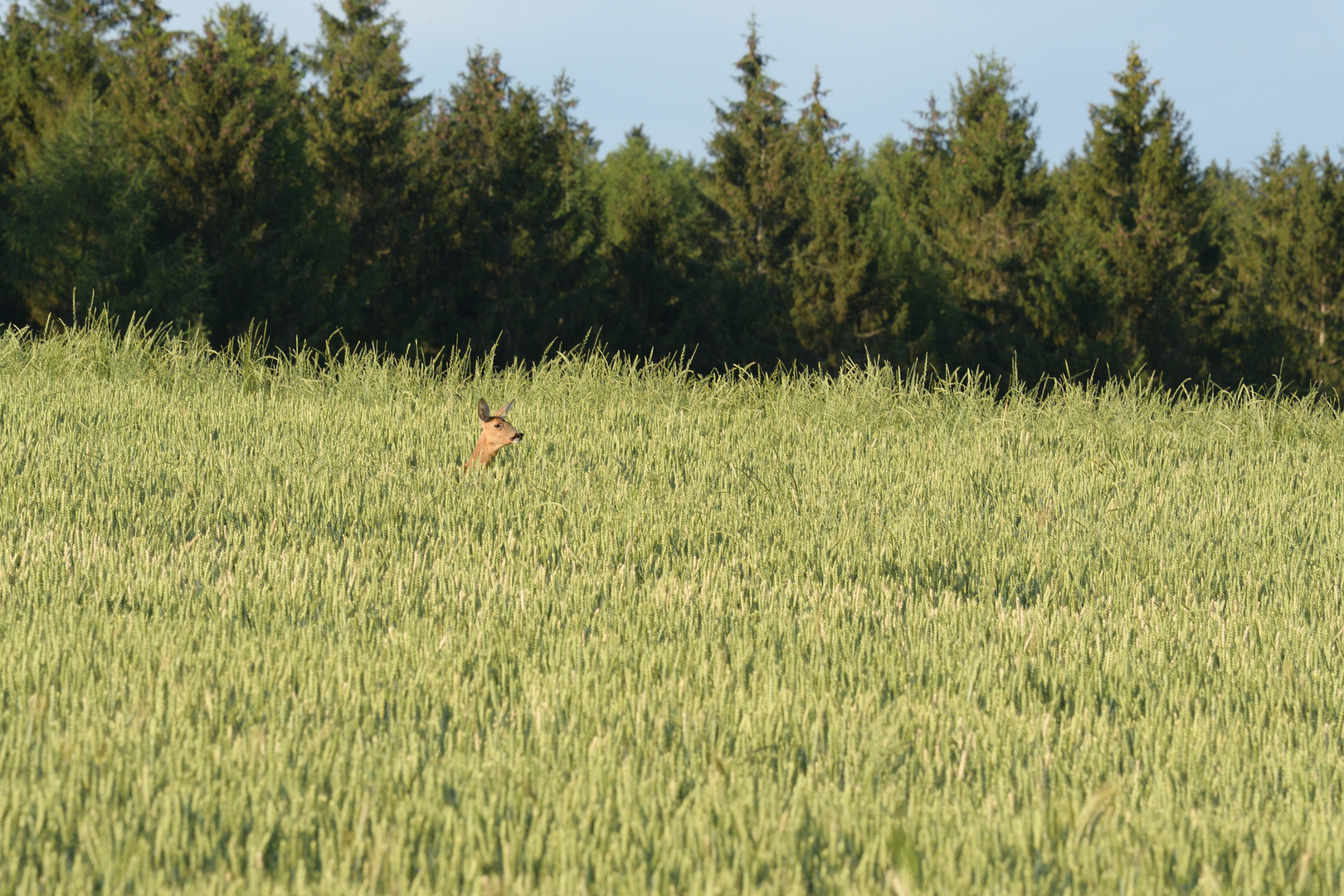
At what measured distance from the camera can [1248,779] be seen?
2.39m

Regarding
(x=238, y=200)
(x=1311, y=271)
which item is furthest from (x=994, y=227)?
(x=238, y=200)

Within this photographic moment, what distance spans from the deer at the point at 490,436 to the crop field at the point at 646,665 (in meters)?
0.14

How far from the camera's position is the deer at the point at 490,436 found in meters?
5.25

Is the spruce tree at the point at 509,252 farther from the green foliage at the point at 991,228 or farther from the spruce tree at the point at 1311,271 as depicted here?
the spruce tree at the point at 1311,271

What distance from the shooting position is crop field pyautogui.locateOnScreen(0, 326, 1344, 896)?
1.99 metres

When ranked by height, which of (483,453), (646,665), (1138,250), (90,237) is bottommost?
(646,665)

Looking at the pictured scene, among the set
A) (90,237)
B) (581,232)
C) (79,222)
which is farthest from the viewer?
(581,232)

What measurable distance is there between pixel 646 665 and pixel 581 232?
84.7 ft

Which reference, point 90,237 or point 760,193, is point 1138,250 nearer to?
point 760,193

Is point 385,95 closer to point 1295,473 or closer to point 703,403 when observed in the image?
point 703,403

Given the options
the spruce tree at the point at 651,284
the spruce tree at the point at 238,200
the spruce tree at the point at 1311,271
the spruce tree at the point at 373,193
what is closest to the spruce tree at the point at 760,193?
the spruce tree at the point at 651,284

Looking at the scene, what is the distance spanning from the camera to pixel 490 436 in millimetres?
5395

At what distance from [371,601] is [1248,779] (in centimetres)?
244

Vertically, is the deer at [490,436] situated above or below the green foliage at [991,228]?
below
